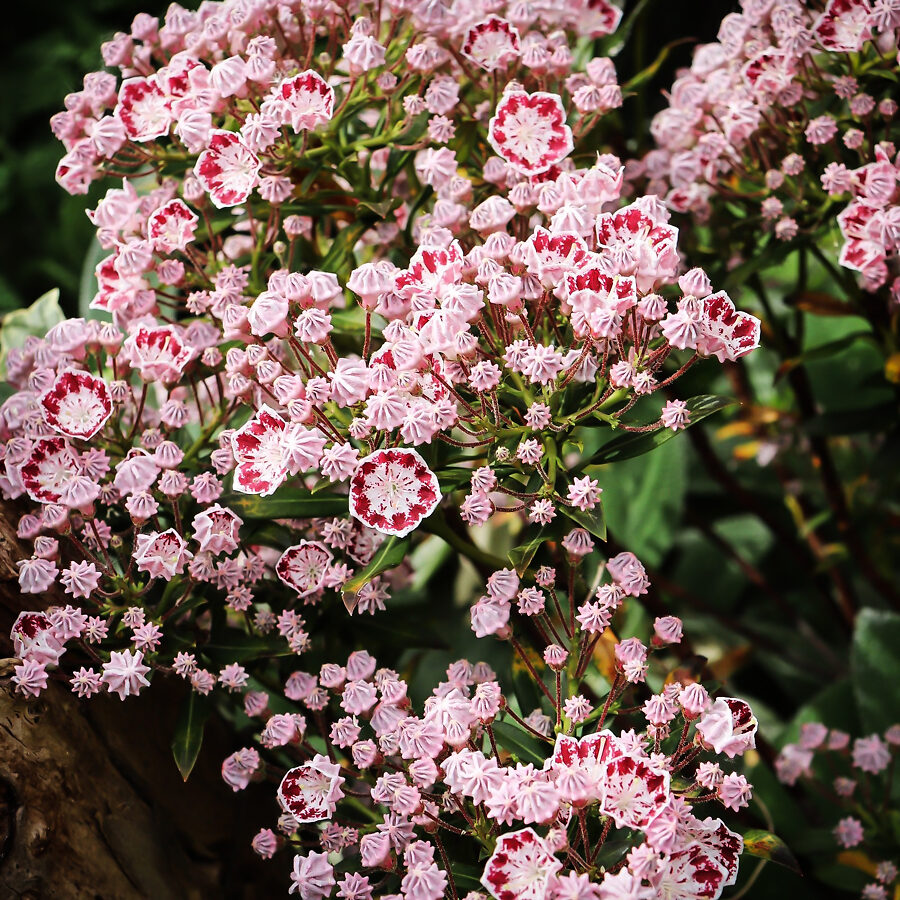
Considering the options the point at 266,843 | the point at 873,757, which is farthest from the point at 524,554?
the point at 873,757

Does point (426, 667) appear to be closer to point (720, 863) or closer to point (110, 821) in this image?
point (110, 821)

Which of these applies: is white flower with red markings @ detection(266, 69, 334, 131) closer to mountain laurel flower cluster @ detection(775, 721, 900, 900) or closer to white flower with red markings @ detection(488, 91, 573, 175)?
white flower with red markings @ detection(488, 91, 573, 175)

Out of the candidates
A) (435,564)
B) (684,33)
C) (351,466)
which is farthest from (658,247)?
(684,33)

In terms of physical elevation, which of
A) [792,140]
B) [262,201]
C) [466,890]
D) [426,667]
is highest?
[262,201]

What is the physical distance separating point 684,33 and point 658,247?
1.11 metres

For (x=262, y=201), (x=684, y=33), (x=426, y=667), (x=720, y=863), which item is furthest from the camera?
(x=684, y=33)

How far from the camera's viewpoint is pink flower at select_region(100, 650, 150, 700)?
699 millimetres

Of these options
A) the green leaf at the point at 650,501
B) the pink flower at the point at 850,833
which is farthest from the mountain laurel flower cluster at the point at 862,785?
the green leaf at the point at 650,501

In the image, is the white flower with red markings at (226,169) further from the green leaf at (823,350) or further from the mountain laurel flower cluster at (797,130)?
the green leaf at (823,350)

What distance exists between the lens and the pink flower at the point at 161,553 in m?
0.71

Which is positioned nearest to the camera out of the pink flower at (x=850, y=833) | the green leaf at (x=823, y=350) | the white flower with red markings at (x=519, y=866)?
the white flower with red markings at (x=519, y=866)

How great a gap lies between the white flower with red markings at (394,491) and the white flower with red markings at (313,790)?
0.51 feet

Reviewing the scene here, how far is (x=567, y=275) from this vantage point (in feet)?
2.26

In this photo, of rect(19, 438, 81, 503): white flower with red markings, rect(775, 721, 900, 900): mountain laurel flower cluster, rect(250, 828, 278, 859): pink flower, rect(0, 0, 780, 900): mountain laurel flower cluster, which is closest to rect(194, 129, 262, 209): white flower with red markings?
rect(0, 0, 780, 900): mountain laurel flower cluster
